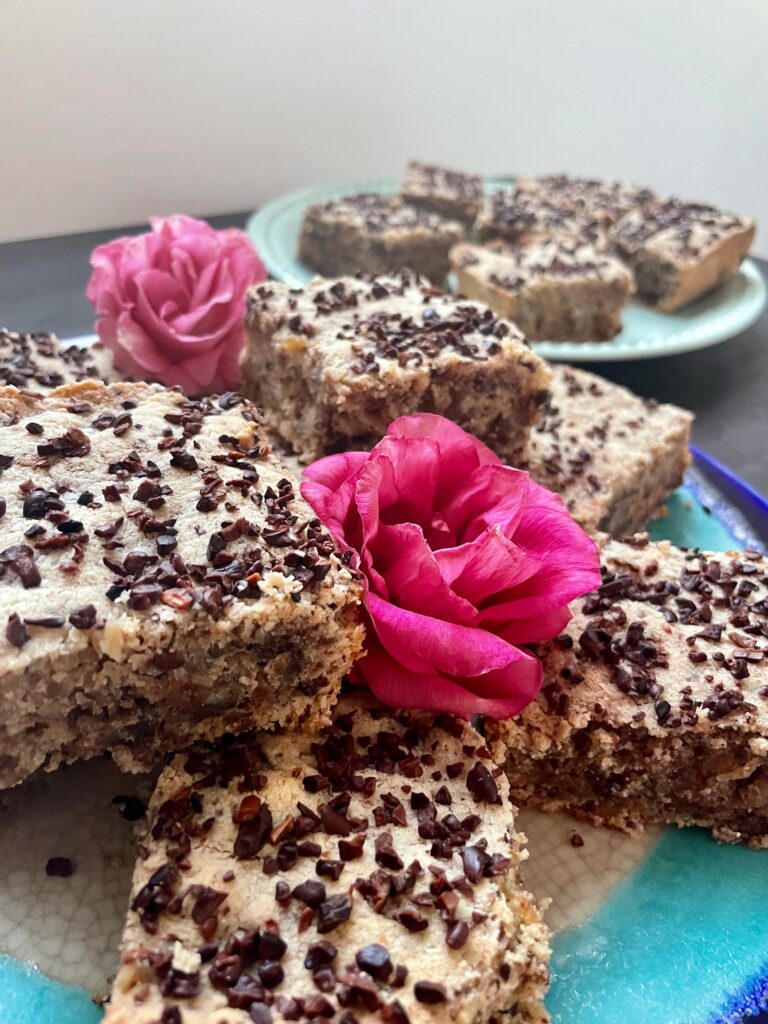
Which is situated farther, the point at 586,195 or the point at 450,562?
the point at 586,195

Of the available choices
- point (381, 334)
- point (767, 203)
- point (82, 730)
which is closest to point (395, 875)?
point (82, 730)

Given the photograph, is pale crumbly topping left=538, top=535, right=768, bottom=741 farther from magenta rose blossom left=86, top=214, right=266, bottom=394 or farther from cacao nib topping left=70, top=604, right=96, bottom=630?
magenta rose blossom left=86, top=214, right=266, bottom=394

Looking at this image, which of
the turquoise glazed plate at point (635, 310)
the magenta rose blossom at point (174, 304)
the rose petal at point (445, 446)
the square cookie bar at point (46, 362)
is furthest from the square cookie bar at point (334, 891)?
the turquoise glazed plate at point (635, 310)

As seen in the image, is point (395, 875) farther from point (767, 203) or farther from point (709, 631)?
point (767, 203)

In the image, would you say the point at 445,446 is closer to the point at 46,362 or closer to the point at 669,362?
the point at 46,362

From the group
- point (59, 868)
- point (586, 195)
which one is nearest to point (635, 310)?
point (586, 195)

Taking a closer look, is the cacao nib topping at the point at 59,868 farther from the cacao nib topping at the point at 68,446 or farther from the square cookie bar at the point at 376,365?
the square cookie bar at the point at 376,365

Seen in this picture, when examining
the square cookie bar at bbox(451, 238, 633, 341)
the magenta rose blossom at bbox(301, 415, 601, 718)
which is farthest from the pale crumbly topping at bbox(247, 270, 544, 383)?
the square cookie bar at bbox(451, 238, 633, 341)

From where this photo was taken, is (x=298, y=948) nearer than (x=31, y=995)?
Yes
